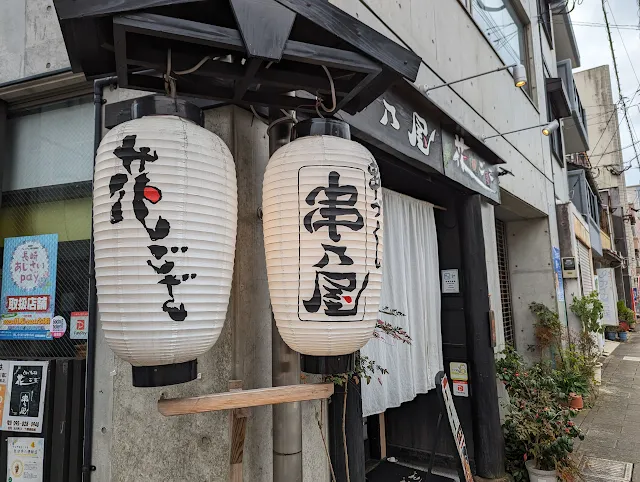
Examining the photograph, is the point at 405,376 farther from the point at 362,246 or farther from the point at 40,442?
the point at 40,442

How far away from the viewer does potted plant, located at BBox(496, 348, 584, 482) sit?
5.01 meters

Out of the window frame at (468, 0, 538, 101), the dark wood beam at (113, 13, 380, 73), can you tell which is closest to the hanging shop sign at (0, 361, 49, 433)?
the dark wood beam at (113, 13, 380, 73)

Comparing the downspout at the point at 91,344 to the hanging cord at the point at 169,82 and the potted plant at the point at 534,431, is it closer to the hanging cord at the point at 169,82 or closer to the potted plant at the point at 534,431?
the hanging cord at the point at 169,82

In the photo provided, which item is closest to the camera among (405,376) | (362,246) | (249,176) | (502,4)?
(362,246)

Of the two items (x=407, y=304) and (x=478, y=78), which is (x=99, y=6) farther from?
(x=478, y=78)

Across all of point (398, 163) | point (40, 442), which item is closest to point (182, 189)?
point (40, 442)

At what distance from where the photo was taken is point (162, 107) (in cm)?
200

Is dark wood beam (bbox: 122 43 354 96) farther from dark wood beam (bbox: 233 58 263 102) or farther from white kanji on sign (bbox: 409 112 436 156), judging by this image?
white kanji on sign (bbox: 409 112 436 156)

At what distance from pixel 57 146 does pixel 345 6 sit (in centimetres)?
280

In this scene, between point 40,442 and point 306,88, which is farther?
point 40,442

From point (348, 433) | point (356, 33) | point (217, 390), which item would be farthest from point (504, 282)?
point (356, 33)

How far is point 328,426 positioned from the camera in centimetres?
336

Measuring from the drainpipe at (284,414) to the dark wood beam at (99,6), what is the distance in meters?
1.17

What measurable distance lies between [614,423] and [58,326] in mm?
9282
